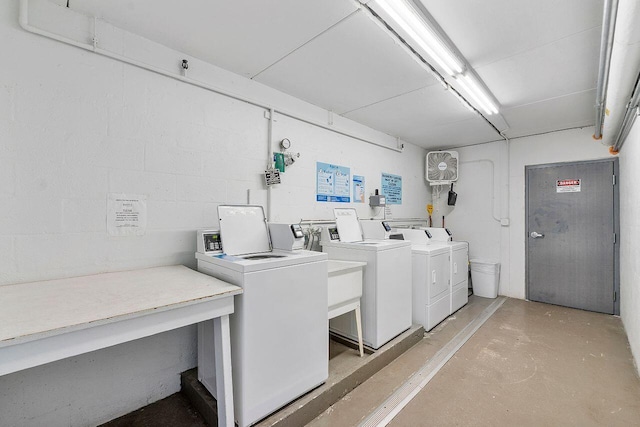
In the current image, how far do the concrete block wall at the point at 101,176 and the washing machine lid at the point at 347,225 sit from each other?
0.95m

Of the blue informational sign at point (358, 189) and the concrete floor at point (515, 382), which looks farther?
the blue informational sign at point (358, 189)

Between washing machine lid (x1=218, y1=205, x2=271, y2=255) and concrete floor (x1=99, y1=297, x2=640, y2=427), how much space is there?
3.67 feet

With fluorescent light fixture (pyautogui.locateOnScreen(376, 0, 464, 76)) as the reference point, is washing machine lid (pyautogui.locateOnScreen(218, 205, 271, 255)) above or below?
below

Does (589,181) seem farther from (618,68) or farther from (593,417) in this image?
(593,417)

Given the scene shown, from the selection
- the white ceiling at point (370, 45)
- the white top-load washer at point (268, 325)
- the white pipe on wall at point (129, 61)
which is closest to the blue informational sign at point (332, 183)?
the white pipe on wall at point (129, 61)

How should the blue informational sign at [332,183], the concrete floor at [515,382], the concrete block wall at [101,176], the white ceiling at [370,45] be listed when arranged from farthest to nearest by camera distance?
1. the blue informational sign at [332,183]
2. the concrete floor at [515,382]
3. the white ceiling at [370,45]
4. the concrete block wall at [101,176]

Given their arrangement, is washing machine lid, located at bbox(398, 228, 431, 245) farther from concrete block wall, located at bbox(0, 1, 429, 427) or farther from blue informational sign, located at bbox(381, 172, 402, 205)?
concrete block wall, located at bbox(0, 1, 429, 427)

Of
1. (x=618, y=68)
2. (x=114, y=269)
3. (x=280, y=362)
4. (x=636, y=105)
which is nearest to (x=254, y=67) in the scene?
(x=114, y=269)

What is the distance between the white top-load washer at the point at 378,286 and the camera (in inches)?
95.8

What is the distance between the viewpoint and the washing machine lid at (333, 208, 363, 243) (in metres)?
2.94

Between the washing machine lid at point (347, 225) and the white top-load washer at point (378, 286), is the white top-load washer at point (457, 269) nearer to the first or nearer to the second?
the white top-load washer at point (378, 286)

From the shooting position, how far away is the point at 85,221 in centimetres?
173

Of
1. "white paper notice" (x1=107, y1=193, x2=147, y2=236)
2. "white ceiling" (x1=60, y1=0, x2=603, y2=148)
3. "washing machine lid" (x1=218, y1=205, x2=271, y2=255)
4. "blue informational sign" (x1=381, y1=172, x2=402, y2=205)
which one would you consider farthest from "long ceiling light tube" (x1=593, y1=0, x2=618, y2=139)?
"white paper notice" (x1=107, y1=193, x2=147, y2=236)

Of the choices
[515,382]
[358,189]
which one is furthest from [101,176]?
[515,382]
